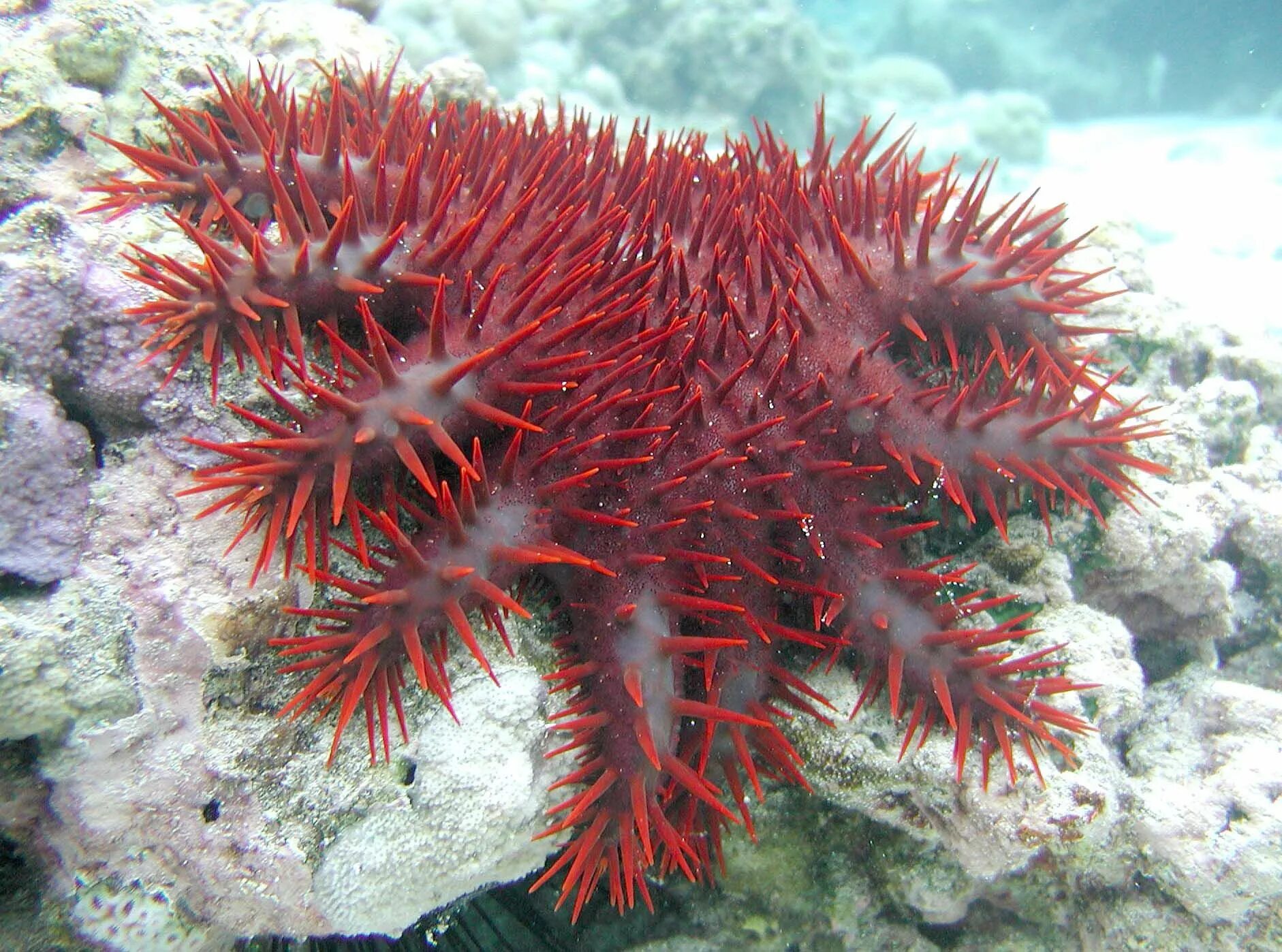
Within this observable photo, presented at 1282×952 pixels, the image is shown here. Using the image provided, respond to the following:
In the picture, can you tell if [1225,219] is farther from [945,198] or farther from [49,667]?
[49,667]

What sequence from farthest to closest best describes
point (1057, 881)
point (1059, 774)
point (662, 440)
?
point (1057, 881), point (1059, 774), point (662, 440)

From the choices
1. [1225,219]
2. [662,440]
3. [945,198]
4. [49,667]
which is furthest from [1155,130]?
[49,667]

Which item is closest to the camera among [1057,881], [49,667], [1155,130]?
[49,667]

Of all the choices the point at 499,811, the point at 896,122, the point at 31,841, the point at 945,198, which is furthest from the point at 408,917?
the point at 896,122

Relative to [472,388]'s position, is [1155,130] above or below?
above

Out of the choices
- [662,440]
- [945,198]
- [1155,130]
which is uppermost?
[1155,130]

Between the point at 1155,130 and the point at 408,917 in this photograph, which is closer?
the point at 408,917
